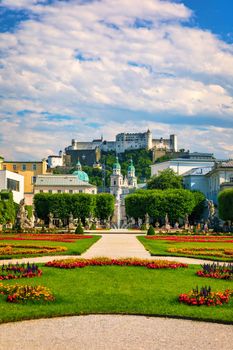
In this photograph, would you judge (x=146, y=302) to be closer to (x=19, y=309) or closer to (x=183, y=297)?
(x=183, y=297)

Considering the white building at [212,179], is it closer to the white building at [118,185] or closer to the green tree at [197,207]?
the green tree at [197,207]

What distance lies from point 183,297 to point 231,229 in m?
44.7

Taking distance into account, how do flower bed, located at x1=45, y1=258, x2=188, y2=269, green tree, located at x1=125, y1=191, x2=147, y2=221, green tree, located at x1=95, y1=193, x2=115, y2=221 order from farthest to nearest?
green tree, located at x1=95, y1=193, x2=115, y2=221
green tree, located at x1=125, y1=191, x2=147, y2=221
flower bed, located at x1=45, y1=258, x2=188, y2=269

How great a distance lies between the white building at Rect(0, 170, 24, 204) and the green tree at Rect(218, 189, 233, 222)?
107 feet

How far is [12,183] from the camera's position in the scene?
85.6 metres

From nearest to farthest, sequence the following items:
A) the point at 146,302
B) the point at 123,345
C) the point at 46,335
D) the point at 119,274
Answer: the point at 123,345 → the point at 46,335 → the point at 146,302 → the point at 119,274

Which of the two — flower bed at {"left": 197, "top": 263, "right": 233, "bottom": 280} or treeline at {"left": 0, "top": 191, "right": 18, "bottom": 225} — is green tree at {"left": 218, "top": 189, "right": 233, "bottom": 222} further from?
flower bed at {"left": 197, "top": 263, "right": 233, "bottom": 280}

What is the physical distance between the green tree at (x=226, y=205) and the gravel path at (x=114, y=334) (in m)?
55.9

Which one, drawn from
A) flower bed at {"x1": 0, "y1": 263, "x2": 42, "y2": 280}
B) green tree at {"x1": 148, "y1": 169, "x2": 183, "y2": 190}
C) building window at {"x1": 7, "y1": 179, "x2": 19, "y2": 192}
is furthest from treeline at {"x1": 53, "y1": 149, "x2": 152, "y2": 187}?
flower bed at {"x1": 0, "y1": 263, "x2": 42, "y2": 280}

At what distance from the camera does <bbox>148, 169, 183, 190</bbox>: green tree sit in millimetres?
98250

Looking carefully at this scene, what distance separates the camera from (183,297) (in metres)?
12.7

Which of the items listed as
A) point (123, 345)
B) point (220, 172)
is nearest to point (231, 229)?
point (220, 172)

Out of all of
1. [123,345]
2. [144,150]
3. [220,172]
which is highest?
[144,150]

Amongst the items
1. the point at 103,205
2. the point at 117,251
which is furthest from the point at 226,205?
the point at 117,251
